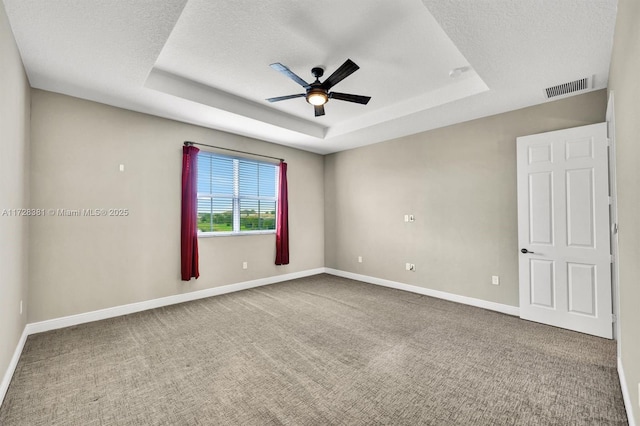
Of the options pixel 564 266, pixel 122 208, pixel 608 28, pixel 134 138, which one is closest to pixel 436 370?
pixel 564 266

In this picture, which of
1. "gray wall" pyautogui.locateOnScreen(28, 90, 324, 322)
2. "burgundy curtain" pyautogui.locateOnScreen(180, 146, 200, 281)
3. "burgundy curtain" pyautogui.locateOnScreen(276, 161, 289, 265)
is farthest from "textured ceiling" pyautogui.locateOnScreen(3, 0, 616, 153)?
"burgundy curtain" pyautogui.locateOnScreen(276, 161, 289, 265)

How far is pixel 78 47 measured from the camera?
2.39m

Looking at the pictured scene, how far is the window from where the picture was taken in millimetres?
4516

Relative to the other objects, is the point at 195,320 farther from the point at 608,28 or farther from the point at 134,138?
the point at 608,28

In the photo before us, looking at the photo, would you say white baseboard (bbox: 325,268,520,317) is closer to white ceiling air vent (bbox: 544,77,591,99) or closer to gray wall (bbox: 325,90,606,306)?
gray wall (bbox: 325,90,606,306)

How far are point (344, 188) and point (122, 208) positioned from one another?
3.82 meters

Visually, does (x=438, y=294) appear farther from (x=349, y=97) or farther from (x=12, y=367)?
(x=12, y=367)

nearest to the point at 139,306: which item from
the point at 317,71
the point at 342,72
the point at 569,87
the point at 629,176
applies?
the point at 317,71

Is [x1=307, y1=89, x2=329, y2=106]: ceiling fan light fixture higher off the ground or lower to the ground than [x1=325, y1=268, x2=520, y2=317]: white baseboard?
higher

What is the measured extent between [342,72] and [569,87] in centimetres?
253

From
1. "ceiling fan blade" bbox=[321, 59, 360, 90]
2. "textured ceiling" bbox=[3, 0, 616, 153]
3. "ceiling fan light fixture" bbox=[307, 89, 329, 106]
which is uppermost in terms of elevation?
"textured ceiling" bbox=[3, 0, 616, 153]

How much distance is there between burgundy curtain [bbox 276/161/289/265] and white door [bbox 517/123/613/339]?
3.67 metres

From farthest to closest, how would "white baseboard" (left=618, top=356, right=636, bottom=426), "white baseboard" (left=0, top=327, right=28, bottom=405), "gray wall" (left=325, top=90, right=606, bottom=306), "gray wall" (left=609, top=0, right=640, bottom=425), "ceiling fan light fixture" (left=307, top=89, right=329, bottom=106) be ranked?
"gray wall" (left=325, top=90, right=606, bottom=306) → "ceiling fan light fixture" (left=307, top=89, right=329, bottom=106) → "white baseboard" (left=0, top=327, right=28, bottom=405) → "white baseboard" (left=618, top=356, right=636, bottom=426) → "gray wall" (left=609, top=0, right=640, bottom=425)

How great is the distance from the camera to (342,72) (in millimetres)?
2576
